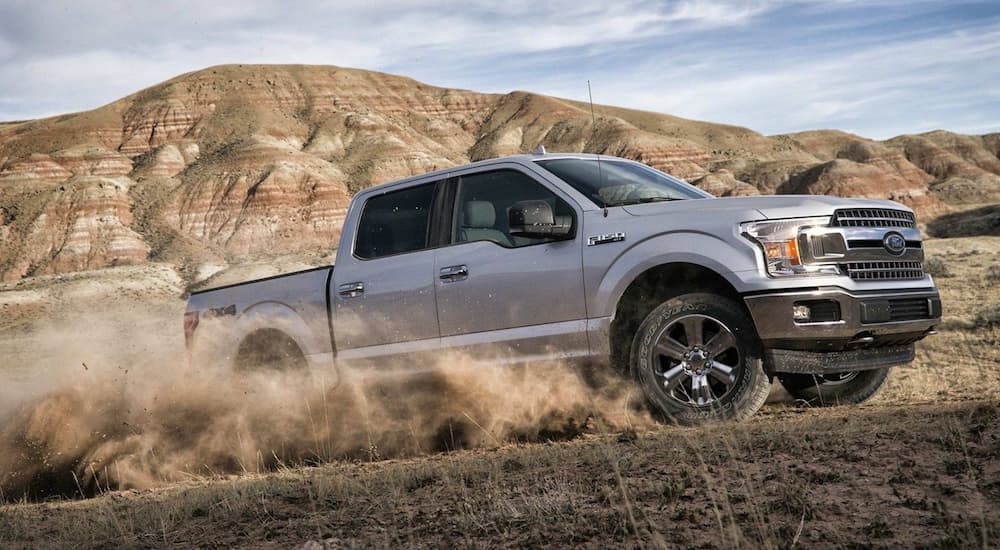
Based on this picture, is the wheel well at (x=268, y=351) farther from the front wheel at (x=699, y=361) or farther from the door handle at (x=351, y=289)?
the front wheel at (x=699, y=361)

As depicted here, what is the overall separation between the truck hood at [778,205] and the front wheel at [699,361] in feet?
1.90

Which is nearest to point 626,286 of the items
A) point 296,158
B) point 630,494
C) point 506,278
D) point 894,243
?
point 506,278

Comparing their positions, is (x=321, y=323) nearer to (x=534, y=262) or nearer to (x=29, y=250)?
(x=534, y=262)

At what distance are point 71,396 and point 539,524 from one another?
246 inches

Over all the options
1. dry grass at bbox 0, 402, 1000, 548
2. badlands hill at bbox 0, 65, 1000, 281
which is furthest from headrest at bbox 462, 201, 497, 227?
badlands hill at bbox 0, 65, 1000, 281

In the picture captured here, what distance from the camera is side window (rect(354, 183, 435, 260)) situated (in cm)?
737

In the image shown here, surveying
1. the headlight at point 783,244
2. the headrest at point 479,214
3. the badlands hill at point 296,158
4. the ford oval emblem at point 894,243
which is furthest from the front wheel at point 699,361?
the badlands hill at point 296,158

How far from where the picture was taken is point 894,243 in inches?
244

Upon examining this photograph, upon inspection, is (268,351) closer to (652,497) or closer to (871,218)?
(652,497)

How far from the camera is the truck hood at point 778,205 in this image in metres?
5.92

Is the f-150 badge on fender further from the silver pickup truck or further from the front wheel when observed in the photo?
the front wheel

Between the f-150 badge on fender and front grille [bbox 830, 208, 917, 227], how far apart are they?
4.31ft

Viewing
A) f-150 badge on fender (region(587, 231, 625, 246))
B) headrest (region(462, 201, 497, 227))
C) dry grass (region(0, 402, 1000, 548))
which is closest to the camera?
dry grass (region(0, 402, 1000, 548))

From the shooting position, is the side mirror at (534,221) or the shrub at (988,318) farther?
the shrub at (988,318)
